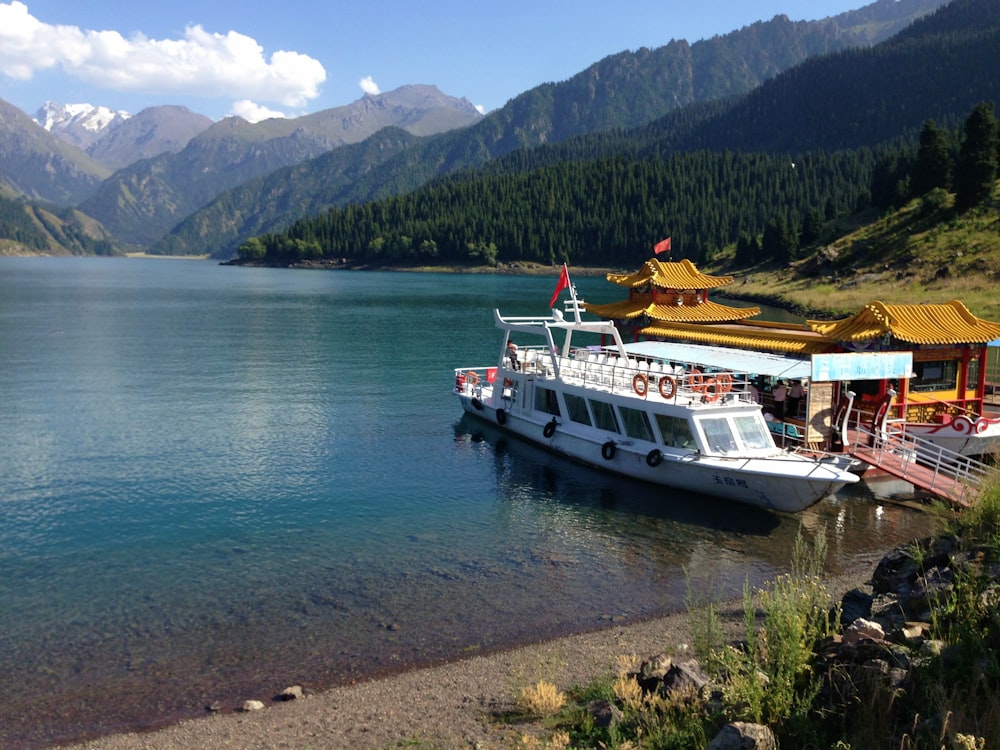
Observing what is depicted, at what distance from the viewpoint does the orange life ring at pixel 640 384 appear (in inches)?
1285

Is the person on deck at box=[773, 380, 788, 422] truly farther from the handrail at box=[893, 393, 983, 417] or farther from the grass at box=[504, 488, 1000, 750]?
the grass at box=[504, 488, 1000, 750]

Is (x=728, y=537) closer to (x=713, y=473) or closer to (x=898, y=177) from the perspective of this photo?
(x=713, y=473)

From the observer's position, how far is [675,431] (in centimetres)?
3155

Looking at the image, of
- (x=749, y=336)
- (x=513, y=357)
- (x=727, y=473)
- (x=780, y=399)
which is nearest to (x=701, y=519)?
(x=727, y=473)

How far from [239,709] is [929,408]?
31221 mm

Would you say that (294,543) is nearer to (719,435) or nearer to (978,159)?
(719,435)

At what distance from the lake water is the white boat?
1124 mm

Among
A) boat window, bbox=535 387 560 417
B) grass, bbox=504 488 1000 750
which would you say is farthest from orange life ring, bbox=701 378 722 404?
grass, bbox=504 488 1000 750

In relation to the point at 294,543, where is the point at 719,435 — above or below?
above

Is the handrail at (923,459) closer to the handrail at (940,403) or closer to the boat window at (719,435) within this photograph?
the handrail at (940,403)

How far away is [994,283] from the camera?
248ft

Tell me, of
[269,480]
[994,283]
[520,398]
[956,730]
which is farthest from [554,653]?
[994,283]

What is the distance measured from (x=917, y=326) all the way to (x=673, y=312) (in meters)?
19.2

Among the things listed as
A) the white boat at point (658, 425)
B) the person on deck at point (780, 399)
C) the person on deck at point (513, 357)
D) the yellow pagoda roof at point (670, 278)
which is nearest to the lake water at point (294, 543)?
the white boat at point (658, 425)
